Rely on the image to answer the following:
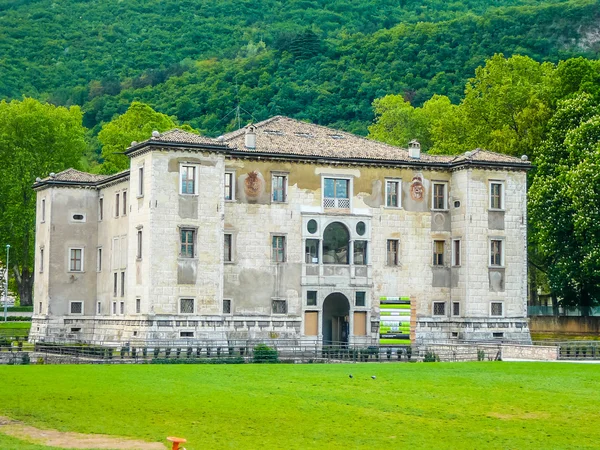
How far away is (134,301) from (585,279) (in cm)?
3003

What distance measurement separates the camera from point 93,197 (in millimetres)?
76312

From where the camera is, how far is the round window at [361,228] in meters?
70.4

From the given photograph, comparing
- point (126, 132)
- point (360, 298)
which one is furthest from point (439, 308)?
point (126, 132)

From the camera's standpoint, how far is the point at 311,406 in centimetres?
3581

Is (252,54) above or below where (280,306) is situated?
above

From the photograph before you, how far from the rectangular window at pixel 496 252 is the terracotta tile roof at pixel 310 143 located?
5.97 meters

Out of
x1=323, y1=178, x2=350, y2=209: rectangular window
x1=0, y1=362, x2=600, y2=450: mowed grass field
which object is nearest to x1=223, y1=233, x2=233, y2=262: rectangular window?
x1=323, y1=178, x2=350, y2=209: rectangular window

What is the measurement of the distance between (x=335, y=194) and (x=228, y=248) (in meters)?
7.42

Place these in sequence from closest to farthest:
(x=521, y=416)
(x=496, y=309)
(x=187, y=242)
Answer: (x=521, y=416) < (x=187, y=242) < (x=496, y=309)

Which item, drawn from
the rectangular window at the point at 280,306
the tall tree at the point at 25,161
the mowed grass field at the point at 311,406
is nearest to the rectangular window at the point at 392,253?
the rectangular window at the point at 280,306

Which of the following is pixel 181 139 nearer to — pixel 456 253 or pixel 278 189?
pixel 278 189

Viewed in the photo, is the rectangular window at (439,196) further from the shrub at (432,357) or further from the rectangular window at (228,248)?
the shrub at (432,357)

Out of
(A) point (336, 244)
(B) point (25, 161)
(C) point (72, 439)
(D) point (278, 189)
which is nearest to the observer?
(C) point (72, 439)

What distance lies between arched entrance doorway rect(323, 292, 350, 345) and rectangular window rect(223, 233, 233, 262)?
23.5 ft
